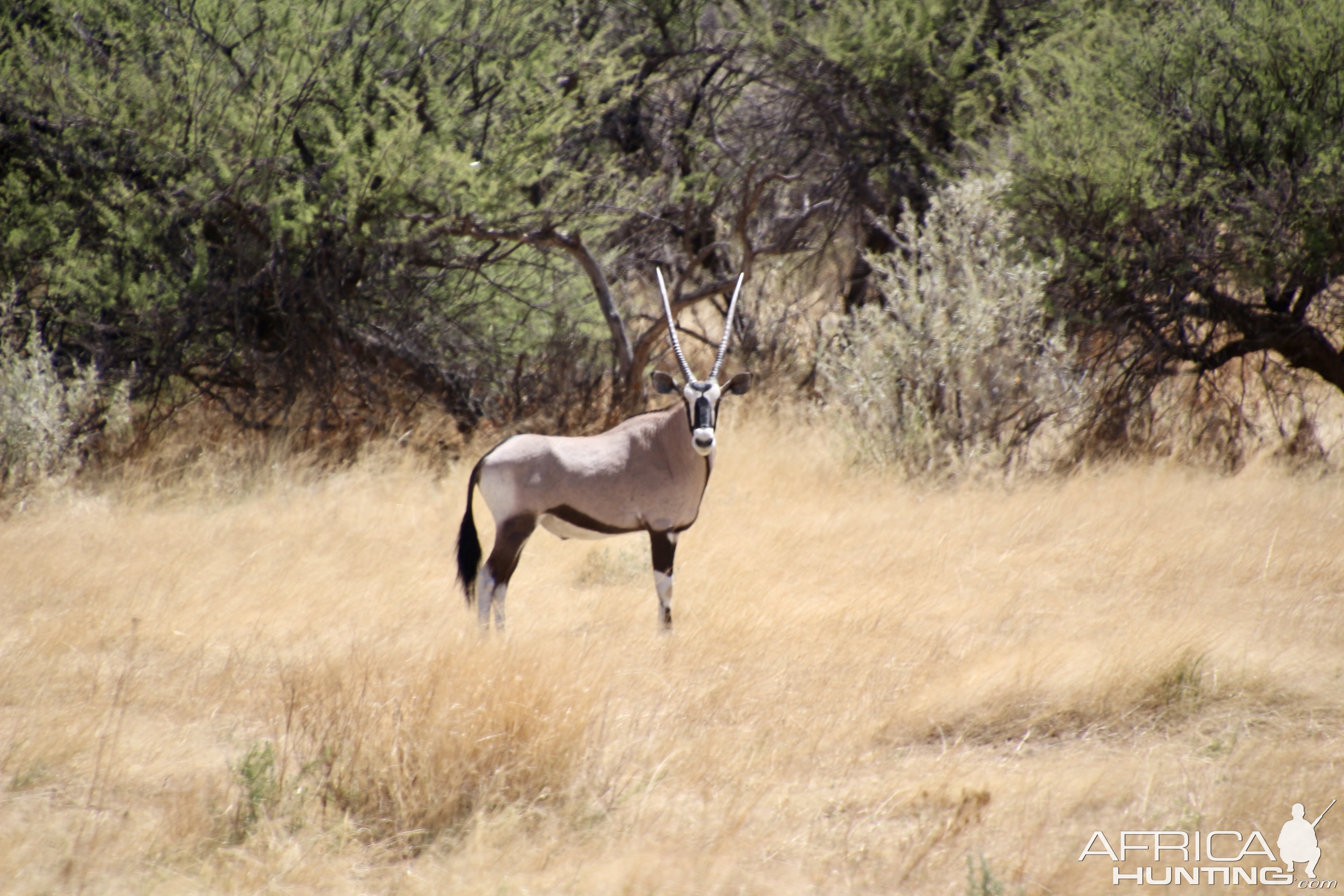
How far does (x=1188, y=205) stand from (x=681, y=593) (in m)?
6.20

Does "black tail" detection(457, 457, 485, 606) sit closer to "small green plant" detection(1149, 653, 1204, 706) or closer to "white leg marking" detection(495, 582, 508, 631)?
"white leg marking" detection(495, 582, 508, 631)

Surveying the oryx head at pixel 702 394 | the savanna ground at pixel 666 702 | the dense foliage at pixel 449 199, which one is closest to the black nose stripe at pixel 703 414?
the oryx head at pixel 702 394

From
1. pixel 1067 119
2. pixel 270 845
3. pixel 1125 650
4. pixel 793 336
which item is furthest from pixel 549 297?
pixel 270 845

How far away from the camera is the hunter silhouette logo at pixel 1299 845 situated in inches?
135

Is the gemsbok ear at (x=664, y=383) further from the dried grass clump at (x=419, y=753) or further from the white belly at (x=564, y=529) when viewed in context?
the dried grass clump at (x=419, y=753)

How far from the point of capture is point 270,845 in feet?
11.6

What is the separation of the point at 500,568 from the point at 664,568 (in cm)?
78

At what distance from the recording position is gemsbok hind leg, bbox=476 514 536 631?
5.35m

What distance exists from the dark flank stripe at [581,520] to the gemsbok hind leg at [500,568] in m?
0.12

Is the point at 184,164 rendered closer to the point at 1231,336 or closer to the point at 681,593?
the point at 681,593

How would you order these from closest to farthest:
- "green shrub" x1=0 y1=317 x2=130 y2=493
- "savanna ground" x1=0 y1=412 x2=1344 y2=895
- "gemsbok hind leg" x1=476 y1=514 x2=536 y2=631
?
"savanna ground" x1=0 y1=412 x2=1344 y2=895, "gemsbok hind leg" x1=476 y1=514 x2=536 y2=631, "green shrub" x1=0 y1=317 x2=130 y2=493

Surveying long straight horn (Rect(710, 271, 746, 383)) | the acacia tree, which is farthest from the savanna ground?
the acacia tree

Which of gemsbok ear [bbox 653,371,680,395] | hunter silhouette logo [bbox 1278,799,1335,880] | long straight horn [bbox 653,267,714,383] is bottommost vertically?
hunter silhouette logo [bbox 1278,799,1335,880]

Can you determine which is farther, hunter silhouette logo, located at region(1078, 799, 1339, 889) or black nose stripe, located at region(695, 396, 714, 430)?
black nose stripe, located at region(695, 396, 714, 430)
